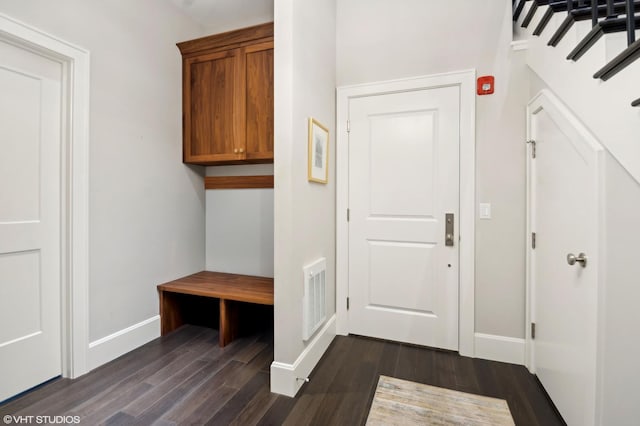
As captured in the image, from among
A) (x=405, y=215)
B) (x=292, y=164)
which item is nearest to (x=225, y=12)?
(x=292, y=164)

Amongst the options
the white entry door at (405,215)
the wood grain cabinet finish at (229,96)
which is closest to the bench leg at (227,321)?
the white entry door at (405,215)

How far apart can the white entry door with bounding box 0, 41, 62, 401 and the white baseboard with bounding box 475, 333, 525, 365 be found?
2.96 meters

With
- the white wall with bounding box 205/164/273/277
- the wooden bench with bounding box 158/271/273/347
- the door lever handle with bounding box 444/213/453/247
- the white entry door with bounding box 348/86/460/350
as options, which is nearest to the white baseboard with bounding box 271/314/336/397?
the wooden bench with bounding box 158/271/273/347

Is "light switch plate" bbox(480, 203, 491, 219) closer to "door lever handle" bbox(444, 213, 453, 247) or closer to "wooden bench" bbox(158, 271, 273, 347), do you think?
"door lever handle" bbox(444, 213, 453, 247)

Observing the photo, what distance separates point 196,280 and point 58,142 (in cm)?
147

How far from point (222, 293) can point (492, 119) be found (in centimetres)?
250

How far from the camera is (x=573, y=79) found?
1.45 meters

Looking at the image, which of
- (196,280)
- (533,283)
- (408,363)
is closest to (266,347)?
(196,280)

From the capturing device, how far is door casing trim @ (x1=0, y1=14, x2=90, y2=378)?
1.88m

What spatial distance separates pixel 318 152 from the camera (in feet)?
7.02

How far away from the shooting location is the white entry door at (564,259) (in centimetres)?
128

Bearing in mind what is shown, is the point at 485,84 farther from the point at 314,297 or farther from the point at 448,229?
the point at 314,297

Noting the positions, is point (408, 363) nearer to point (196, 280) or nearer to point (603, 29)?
point (196, 280)

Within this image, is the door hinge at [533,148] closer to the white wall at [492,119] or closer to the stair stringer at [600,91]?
the white wall at [492,119]
